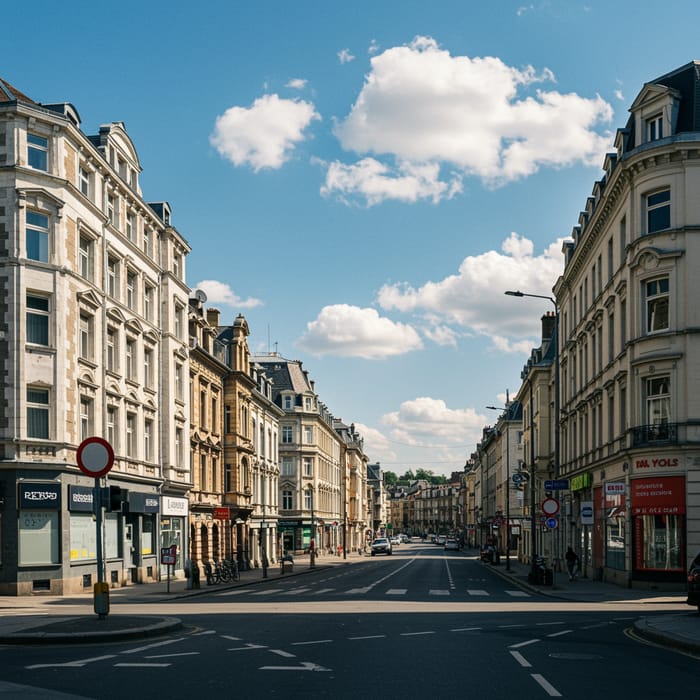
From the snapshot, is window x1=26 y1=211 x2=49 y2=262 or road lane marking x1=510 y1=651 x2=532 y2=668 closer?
road lane marking x1=510 y1=651 x2=532 y2=668

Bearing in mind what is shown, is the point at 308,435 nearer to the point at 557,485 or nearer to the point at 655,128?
the point at 557,485

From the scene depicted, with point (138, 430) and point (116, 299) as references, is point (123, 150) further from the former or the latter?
point (138, 430)

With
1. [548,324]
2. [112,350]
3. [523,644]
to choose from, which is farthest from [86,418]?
[548,324]

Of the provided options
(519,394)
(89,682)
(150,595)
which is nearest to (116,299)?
(150,595)

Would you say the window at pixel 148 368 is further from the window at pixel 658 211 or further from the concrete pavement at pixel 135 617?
the window at pixel 658 211

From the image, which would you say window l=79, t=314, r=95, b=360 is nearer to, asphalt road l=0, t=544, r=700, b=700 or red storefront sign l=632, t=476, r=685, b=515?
asphalt road l=0, t=544, r=700, b=700

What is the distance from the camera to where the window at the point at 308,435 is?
3856 inches

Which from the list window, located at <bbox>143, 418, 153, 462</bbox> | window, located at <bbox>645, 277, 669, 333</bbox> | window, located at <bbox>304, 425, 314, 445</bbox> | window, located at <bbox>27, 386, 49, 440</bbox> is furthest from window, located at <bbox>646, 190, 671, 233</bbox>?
window, located at <bbox>304, 425, 314, 445</bbox>

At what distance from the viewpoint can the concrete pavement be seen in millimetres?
17156

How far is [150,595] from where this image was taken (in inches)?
1339

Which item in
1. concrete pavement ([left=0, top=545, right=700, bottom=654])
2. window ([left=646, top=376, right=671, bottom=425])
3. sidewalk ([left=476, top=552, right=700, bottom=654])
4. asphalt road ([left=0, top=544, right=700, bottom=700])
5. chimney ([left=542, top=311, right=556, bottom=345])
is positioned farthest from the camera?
chimney ([left=542, top=311, right=556, bottom=345])

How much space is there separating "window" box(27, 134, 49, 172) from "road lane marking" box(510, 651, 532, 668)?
25650 mm

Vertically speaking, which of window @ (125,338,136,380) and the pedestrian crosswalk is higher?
window @ (125,338,136,380)

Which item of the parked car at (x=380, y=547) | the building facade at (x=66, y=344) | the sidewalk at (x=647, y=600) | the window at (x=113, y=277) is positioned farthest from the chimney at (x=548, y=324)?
the window at (x=113, y=277)
